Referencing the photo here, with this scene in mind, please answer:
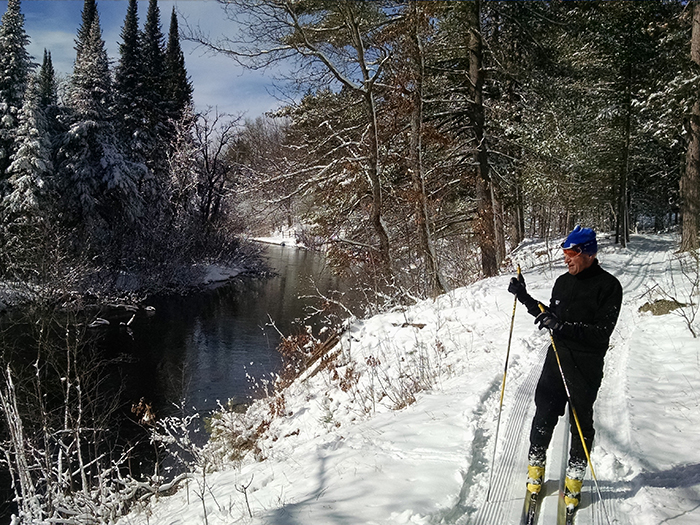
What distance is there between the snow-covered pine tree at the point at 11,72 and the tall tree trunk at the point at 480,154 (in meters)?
22.0

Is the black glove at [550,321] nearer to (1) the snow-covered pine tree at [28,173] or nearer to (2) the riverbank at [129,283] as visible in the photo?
(2) the riverbank at [129,283]

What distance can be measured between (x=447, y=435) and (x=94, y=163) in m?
25.4

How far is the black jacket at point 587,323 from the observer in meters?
3.21

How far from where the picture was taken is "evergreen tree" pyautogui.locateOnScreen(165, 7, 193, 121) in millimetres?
33562

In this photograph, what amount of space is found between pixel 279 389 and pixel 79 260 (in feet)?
45.5

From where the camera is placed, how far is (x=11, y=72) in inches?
906

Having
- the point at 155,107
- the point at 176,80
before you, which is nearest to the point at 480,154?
the point at 155,107

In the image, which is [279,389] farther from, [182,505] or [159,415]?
[182,505]

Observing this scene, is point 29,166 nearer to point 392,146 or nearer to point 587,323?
point 392,146

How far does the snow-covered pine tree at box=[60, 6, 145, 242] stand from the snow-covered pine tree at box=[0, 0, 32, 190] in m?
2.31

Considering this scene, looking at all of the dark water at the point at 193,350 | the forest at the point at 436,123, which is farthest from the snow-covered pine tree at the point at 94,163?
the forest at the point at 436,123

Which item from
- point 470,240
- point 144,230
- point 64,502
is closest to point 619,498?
point 64,502

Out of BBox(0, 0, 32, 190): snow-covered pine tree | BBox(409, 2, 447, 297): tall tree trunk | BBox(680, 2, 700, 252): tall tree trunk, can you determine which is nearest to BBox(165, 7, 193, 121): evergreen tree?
BBox(0, 0, 32, 190): snow-covered pine tree

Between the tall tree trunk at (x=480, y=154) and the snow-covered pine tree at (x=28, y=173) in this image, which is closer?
the tall tree trunk at (x=480, y=154)
